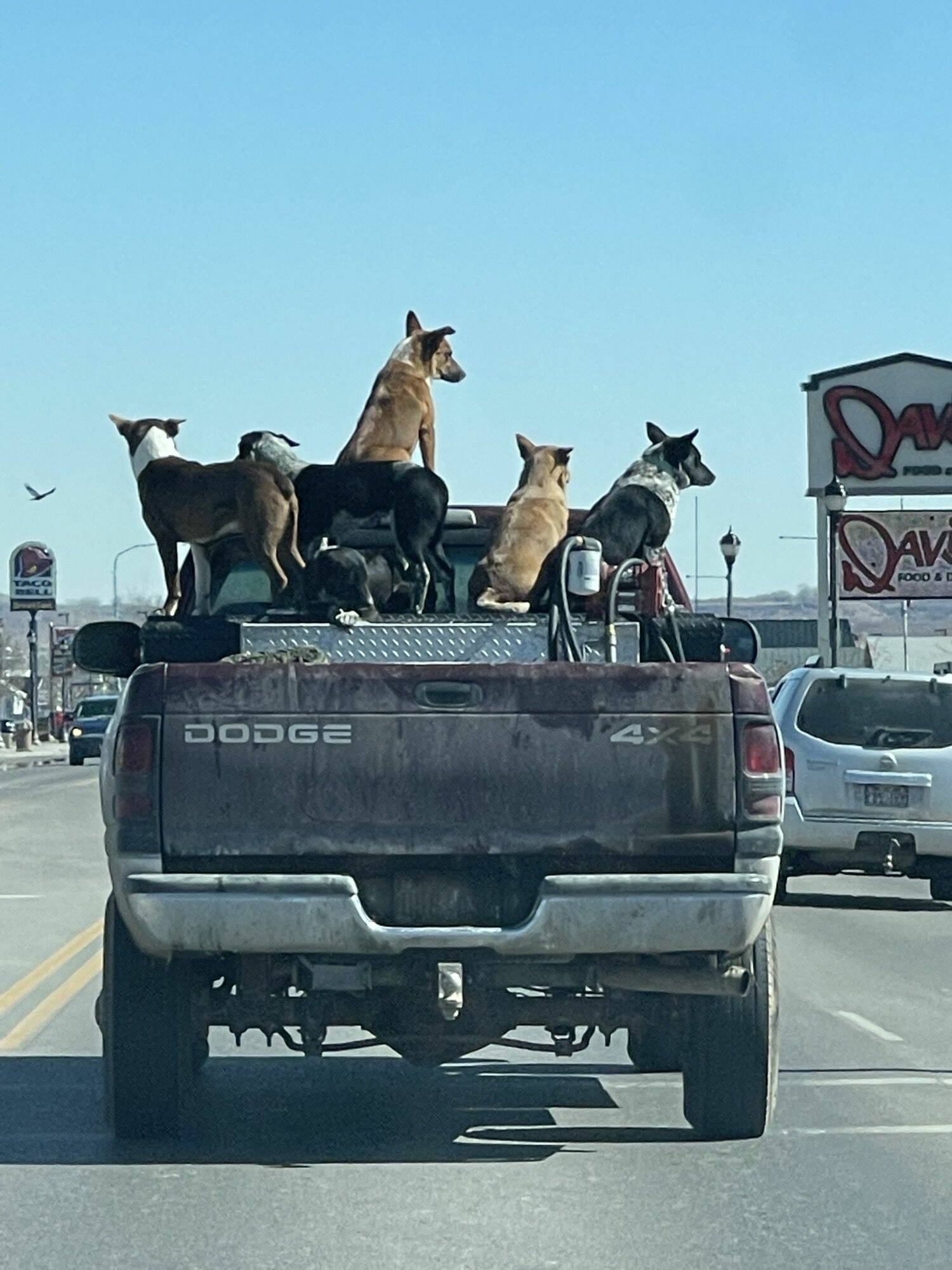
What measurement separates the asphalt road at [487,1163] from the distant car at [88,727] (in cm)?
5010

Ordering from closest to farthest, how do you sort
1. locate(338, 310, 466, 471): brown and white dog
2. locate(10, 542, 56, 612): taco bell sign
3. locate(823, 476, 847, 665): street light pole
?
locate(338, 310, 466, 471): brown and white dog → locate(823, 476, 847, 665): street light pole → locate(10, 542, 56, 612): taco bell sign

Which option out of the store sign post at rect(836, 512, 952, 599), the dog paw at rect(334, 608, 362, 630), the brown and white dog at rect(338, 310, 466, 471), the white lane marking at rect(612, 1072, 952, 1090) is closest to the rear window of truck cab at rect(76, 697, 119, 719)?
the store sign post at rect(836, 512, 952, 599)

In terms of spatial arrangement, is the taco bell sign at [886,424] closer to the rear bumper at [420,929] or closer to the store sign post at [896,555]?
the store sign post at [896,555]

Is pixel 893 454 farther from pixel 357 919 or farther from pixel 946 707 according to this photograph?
pixel 357 919

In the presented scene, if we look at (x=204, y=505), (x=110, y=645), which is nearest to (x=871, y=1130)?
(x=110, y=645)

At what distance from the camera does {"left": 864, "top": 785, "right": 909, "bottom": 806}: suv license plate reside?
18.4m

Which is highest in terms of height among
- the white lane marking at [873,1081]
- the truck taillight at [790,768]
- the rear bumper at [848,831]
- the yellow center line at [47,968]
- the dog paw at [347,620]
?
the dog paw at [347,620]

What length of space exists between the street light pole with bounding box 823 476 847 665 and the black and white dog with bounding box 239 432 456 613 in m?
26.3

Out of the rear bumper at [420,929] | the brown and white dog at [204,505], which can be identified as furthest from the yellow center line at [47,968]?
the rear bumper at [420,929]

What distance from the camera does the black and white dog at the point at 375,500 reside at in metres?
10.4

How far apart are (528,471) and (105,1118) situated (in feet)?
12.3

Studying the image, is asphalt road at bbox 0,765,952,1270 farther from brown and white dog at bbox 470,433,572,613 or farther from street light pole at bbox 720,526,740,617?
street light pole at bbox 720,526,740,617

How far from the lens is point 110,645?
952 cm

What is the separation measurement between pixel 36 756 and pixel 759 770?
250 feet
